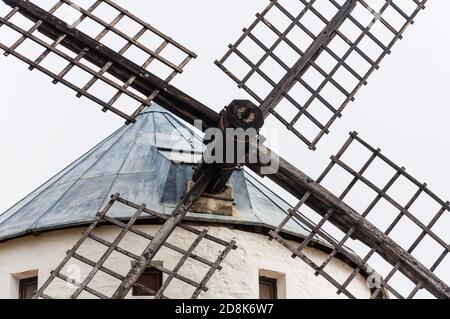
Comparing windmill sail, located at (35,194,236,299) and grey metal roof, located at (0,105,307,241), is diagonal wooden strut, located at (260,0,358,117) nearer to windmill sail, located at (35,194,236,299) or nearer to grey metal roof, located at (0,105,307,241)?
grey metal roof, located at (0,105,307,241)

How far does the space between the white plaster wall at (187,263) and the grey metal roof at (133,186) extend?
0.16 metres

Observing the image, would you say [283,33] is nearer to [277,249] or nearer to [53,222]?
[277,249]

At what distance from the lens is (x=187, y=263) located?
41.5 ft

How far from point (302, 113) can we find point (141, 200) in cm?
188

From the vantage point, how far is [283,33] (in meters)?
12.9

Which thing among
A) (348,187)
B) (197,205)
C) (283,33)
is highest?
(283,33)

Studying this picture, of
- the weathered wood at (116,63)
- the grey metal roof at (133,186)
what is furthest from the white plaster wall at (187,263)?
the weathered wood at (116,63)

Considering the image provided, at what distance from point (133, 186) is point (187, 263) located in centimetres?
120

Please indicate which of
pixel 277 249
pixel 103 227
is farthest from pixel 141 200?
pixel 277 249

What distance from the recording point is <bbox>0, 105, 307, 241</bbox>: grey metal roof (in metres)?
13.0

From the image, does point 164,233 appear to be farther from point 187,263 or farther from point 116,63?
point 116,63

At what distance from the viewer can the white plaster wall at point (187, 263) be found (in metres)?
12.6

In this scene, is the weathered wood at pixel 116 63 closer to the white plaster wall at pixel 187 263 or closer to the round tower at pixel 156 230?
the round tower at pixel 156 230

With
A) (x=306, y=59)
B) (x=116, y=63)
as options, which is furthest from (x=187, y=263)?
(x=306, y=59)
